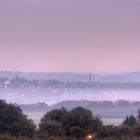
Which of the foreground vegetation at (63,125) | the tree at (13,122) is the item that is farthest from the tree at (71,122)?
the tree at (13,122)

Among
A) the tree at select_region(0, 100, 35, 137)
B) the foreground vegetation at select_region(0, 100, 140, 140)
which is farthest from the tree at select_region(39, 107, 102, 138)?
the tree at select_region(0, 100, 35, 137)

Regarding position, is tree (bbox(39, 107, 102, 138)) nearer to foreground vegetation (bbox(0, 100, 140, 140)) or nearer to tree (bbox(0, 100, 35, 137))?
foreground vegetation (bbox(0, 100, 140, 140))

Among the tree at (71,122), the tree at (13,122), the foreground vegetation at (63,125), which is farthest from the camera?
the tree at (13,122)

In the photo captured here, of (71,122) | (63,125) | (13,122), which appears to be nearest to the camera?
(63,125)

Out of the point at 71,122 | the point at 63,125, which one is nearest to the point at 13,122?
the point at 63,125

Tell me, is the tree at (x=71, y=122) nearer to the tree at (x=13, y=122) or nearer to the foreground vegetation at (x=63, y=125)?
the foreground vegetation at (x=63, y=125)

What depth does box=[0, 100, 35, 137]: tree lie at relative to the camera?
4673 cm

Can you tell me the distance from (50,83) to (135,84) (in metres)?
29.6

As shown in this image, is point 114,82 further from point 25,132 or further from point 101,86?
point 25,132

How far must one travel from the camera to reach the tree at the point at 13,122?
46.7 metres

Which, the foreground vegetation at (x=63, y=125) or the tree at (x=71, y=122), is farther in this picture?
the tree at (x=71, y=122)

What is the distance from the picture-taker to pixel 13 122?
48.4m

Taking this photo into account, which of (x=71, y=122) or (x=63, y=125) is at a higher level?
(x=71, y=122)

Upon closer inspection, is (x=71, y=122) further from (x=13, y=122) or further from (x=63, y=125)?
(x=13, y=122)
